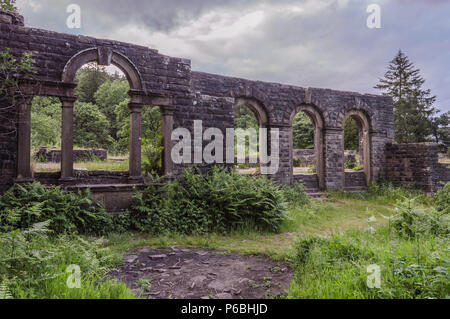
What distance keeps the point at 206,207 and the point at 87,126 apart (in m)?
19.1

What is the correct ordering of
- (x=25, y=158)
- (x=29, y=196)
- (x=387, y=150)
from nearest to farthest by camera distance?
(x=29, y=196), (x=25, y=158), (x=387, y=150)

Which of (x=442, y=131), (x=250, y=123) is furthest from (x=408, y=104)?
(x=250, y=123)

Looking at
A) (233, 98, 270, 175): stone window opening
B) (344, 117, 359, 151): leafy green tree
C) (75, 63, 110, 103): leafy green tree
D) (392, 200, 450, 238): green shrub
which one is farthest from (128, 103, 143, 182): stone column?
(75, 63, 110, 103): leafy green tree

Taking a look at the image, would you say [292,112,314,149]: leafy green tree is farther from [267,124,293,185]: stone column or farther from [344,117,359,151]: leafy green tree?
[267,124,293,185]: stone column

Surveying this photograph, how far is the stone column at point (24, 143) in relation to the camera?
6.13m

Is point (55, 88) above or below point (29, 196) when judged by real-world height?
above

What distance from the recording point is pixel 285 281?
384 centimetres

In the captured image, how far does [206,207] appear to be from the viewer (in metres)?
6.88

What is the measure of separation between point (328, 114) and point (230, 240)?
8.46m

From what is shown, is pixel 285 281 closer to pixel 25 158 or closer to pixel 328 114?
pixel 25 158

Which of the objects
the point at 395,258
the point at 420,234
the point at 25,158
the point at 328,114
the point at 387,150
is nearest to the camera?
the point at 395,258

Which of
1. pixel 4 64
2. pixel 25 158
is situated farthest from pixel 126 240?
pixel 4 64

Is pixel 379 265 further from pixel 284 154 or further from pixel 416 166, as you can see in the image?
pixel 416 166

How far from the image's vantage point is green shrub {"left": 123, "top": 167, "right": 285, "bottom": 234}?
6520 millimetres
